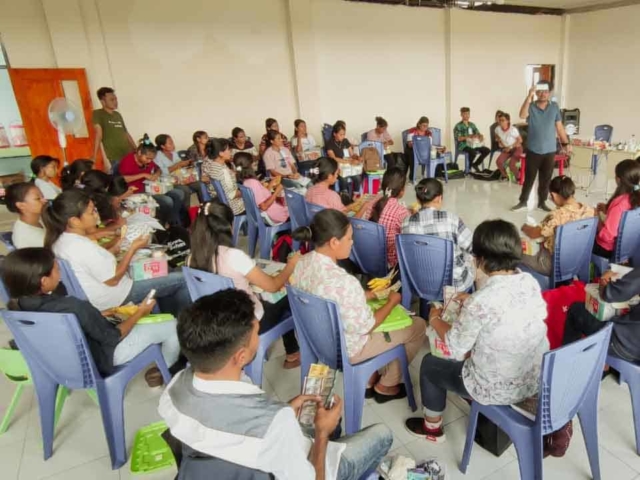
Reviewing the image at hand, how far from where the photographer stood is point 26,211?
2.86 metres

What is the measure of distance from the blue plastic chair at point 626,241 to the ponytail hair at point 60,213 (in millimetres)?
3209

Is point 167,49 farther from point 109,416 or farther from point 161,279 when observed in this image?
point 109,416

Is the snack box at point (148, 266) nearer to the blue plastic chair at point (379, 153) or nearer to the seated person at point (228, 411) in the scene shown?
the seated person at point (228, 411)

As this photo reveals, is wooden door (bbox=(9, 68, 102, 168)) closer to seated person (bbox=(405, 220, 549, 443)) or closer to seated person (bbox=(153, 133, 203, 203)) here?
seated person (bbox=(153, 133, 203, 203))

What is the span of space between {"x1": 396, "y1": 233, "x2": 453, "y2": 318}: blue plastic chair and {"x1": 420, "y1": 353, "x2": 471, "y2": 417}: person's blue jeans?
71 centimetres

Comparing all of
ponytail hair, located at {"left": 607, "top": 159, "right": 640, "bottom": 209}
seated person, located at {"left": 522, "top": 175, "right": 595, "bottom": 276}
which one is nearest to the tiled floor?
seated person, located at {"left": 522, "top": 175, "right": 595, "bottom": 276}

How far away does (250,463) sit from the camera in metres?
0.98

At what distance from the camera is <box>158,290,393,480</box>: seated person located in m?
0.98

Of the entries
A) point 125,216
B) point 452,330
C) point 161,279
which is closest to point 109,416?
point 161,279

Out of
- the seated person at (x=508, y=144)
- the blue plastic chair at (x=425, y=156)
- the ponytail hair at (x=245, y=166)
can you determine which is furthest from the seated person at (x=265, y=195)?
the seated person at (x=508, y=144)

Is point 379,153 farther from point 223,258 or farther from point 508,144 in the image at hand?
point 223,258

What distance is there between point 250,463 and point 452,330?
2.97 ft

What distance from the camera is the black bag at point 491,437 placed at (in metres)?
1.81

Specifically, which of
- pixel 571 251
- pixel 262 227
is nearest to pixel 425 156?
pixel 262 227
